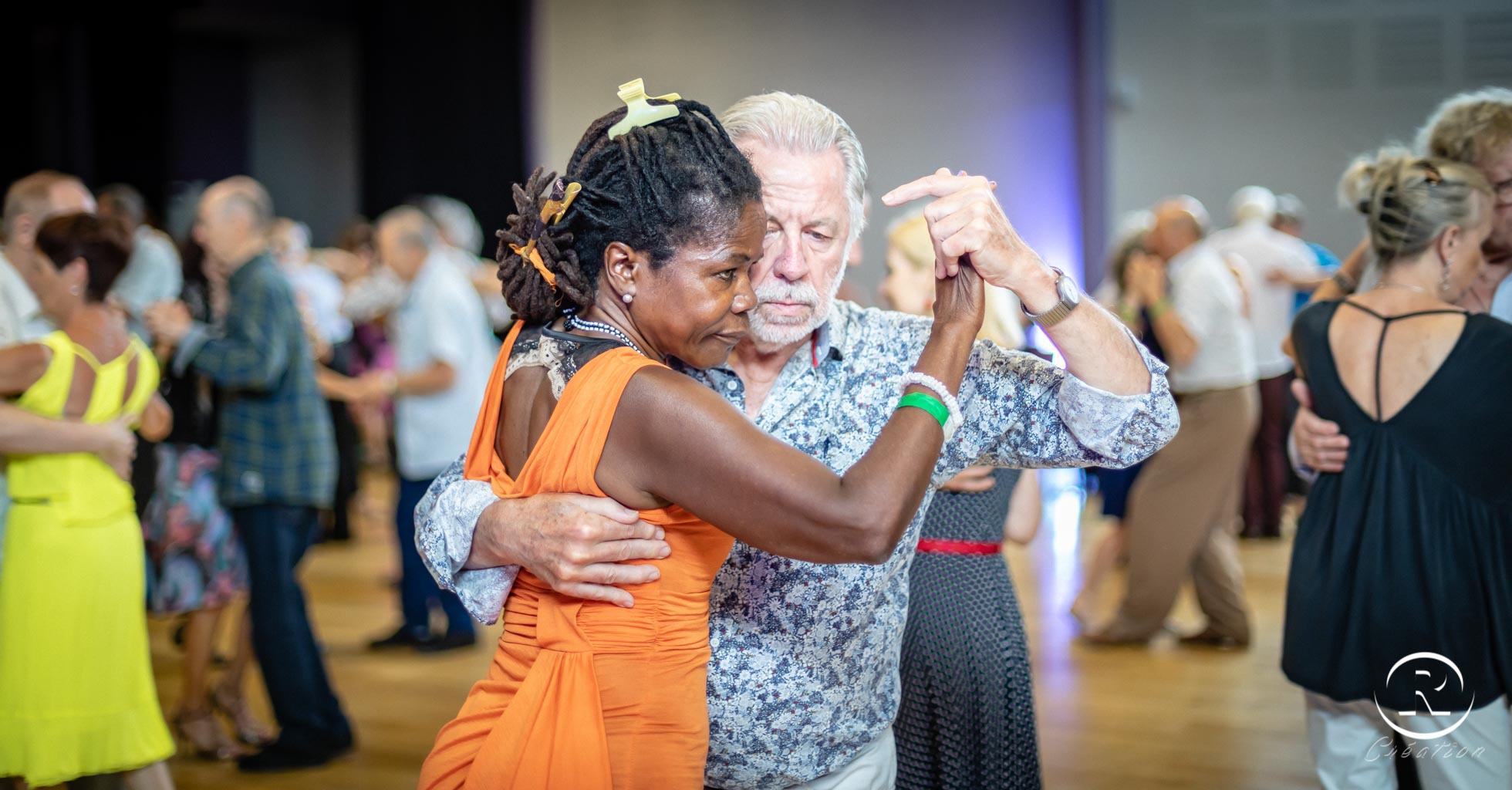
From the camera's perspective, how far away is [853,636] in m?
1.67

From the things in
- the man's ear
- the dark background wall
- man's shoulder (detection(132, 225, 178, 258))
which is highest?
the dark background wall

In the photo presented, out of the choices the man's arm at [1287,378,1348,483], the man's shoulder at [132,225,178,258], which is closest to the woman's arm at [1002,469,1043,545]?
the man's arm at [1287,378,1348,483]

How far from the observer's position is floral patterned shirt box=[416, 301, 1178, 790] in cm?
161

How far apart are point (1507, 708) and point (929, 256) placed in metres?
1.48

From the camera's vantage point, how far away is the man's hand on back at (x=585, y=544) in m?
1.32

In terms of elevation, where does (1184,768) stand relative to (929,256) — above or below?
below

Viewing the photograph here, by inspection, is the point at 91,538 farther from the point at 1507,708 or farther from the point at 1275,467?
the point at 1275,467

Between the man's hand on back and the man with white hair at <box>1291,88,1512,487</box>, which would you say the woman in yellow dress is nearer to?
the man's hand on back

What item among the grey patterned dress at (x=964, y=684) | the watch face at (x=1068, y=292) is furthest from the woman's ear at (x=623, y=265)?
the grey patterned dress at (x=964, y=684)

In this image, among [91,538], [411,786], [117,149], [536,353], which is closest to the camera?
[536,353]

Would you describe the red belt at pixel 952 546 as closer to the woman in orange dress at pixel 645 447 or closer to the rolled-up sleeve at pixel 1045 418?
the rolled-up sleeve at pixel 1045 418

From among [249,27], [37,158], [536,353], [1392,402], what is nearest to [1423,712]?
[1392,402]

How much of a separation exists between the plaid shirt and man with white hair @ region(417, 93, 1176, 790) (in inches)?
90.5

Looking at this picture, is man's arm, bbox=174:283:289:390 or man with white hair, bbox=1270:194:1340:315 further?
man with white hair, bbox=1270:194:1340:315
